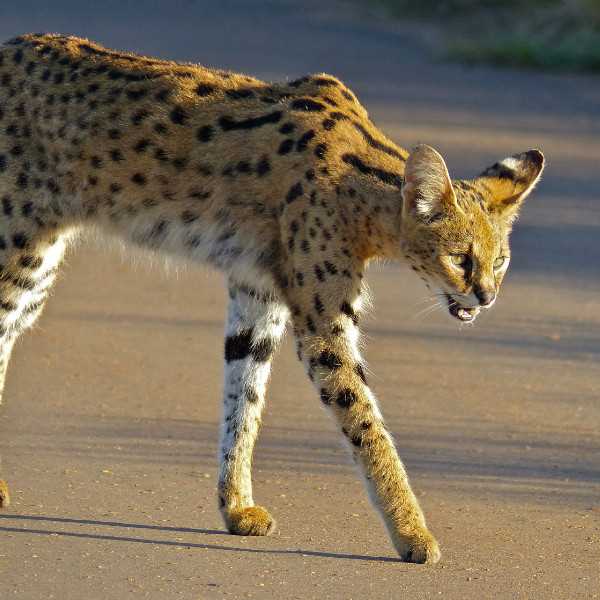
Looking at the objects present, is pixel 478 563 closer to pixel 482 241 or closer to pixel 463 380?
pixel 482 241

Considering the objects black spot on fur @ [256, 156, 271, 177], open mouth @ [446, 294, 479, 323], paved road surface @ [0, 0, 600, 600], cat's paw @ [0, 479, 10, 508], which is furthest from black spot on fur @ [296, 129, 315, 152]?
cat's paw @ [0, 479, 10, 508]

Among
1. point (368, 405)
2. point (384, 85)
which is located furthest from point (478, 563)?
point (384, 85)

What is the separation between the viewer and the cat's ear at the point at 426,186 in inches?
252

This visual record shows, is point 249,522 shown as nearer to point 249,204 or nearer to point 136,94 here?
point 249,204

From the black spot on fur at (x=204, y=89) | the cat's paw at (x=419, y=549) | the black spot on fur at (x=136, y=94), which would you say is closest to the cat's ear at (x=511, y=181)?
the black spot on fur at (x=204, y=89)

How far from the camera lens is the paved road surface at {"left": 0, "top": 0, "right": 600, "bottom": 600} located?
20.2 ft

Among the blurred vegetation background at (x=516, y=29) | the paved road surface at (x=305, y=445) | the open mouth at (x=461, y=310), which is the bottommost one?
the blurred vegetation background at (x=516, y=29)

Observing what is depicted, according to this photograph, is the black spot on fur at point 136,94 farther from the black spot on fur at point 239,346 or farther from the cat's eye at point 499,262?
the cat's eye at point 499,262

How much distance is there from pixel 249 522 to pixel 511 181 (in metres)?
1.67

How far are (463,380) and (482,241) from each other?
8.42 feet

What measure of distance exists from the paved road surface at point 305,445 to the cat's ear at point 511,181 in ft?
4.00

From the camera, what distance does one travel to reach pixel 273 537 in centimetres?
661

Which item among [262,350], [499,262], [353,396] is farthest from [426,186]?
[262,350]

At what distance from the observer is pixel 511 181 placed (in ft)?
22.6
